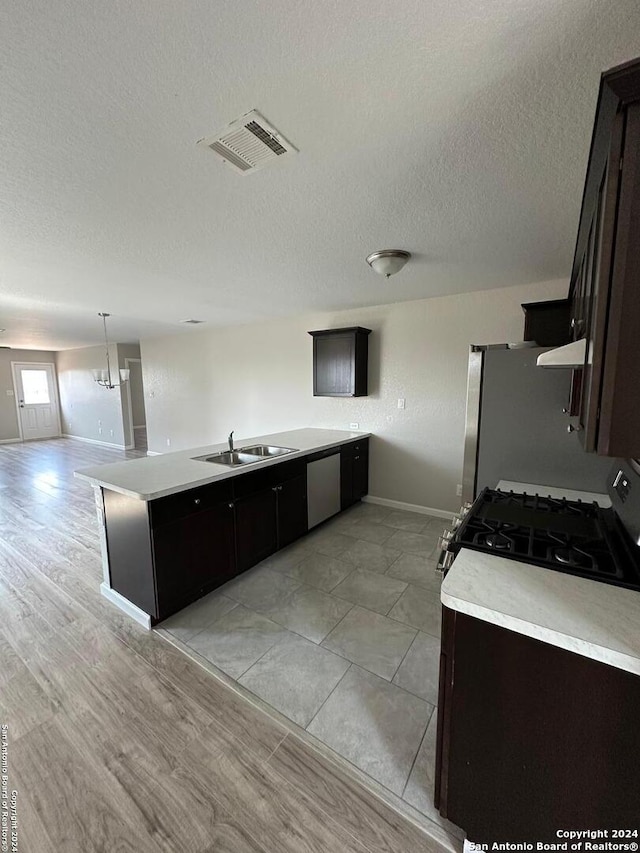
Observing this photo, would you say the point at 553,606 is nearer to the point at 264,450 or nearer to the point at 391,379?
the point at 264,450

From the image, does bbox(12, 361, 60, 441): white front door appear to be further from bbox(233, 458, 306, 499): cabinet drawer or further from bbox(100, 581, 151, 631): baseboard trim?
bbox(233, 458, 306, 499): cabinet drawer

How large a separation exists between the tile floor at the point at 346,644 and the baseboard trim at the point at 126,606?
0.42 ft

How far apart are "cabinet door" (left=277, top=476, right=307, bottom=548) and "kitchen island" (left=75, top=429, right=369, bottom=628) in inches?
0.5

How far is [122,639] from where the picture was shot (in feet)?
6.74

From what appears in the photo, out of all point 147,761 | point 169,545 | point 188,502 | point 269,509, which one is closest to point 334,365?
point 269,509

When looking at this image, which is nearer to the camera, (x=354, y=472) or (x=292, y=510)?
(x=292, y=510)

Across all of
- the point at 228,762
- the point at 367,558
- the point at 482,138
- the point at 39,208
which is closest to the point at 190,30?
the point at 482,138

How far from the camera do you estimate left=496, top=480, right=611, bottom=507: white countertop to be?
1.78 m

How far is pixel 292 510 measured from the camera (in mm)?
3125

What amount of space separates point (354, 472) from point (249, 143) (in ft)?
10.8

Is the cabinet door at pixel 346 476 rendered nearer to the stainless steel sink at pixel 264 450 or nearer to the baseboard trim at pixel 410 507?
the baseboard trim at pixel 410 507

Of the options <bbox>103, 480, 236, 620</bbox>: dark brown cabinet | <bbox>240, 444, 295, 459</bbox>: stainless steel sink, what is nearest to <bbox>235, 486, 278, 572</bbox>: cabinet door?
<bbox>103, 480, 236, 620</bbox>: dark brown cabinet

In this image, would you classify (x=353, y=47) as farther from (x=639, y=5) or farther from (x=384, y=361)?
(x=384, y=361)

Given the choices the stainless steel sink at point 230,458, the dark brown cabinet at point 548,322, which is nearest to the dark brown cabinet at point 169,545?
the stainless steel sink at point 230,458
